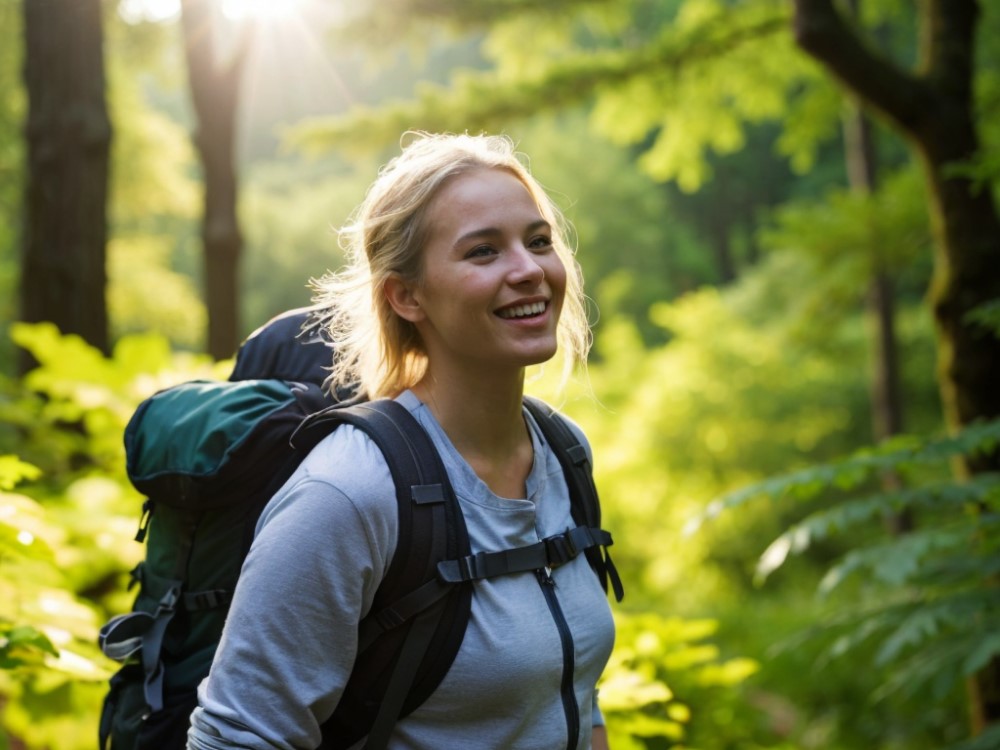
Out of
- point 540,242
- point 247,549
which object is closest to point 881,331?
point 540,242

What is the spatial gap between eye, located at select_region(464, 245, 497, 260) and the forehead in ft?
0.11

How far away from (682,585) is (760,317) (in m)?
5.67

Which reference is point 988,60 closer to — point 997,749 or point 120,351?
point 997,749

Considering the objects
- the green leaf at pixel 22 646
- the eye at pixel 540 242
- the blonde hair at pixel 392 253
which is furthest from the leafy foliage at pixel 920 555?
the green leaf at pixel 22 646

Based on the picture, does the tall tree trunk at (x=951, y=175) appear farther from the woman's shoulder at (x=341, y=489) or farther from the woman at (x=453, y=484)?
the woman's shoulder at (x=341, y=489)

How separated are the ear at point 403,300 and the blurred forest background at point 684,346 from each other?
39 centimetres

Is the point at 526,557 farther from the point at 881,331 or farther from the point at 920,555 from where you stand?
the point at 881,331

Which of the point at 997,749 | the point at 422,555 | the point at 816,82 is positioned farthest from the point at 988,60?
the point at 422,555

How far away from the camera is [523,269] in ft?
5.27

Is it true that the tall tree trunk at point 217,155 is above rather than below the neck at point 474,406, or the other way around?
above

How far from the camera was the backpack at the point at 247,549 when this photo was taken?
4.74 ft

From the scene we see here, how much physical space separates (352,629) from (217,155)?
228 inches

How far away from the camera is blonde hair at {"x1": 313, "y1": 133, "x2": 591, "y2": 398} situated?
5.43 feet

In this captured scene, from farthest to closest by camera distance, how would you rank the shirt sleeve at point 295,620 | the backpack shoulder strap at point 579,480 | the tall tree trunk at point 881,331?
the tall tree trunk at point 881,331
the backpack shoulder strap at point 579,480
the shirt sleeve at point 295,620
